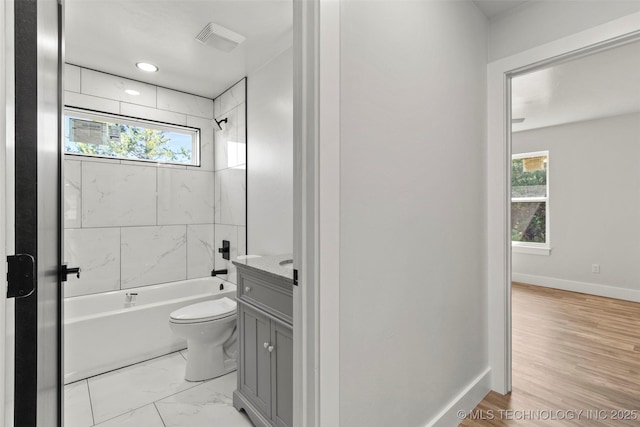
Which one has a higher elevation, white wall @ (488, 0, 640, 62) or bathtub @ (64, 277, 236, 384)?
white wall @ (488, 0, 640, 62)

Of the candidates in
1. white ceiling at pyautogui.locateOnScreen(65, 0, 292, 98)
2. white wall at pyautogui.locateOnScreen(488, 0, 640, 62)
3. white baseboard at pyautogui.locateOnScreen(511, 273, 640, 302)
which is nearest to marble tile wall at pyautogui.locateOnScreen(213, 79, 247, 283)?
white ceiling at pyautogui.locateOnScreen(65, 0, 292, 98)

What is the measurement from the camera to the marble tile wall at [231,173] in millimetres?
3102

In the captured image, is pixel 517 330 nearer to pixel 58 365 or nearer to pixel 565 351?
pixel 565 351

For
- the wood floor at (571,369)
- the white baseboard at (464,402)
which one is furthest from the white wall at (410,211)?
the wood floor at (571,369)

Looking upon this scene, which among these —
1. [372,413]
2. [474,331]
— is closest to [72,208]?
[372,413]

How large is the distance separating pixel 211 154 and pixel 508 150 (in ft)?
9.76

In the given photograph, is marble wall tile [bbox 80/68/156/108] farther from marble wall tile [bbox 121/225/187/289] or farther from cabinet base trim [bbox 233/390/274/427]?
cabinet base trim [bbox 233/390/274/427]

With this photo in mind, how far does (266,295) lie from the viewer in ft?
5.34

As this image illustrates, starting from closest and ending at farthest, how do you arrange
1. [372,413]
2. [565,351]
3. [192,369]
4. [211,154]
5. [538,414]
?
[372,413] → [538,414] → [192,369] → [565,351] → [211,154]

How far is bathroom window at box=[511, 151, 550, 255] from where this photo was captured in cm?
509

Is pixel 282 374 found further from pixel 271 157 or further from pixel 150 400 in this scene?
pixel 271 157

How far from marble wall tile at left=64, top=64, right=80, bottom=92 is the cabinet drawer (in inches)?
97.2

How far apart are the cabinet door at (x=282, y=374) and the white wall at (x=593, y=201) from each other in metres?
5.11

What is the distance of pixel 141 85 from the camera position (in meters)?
3.18
